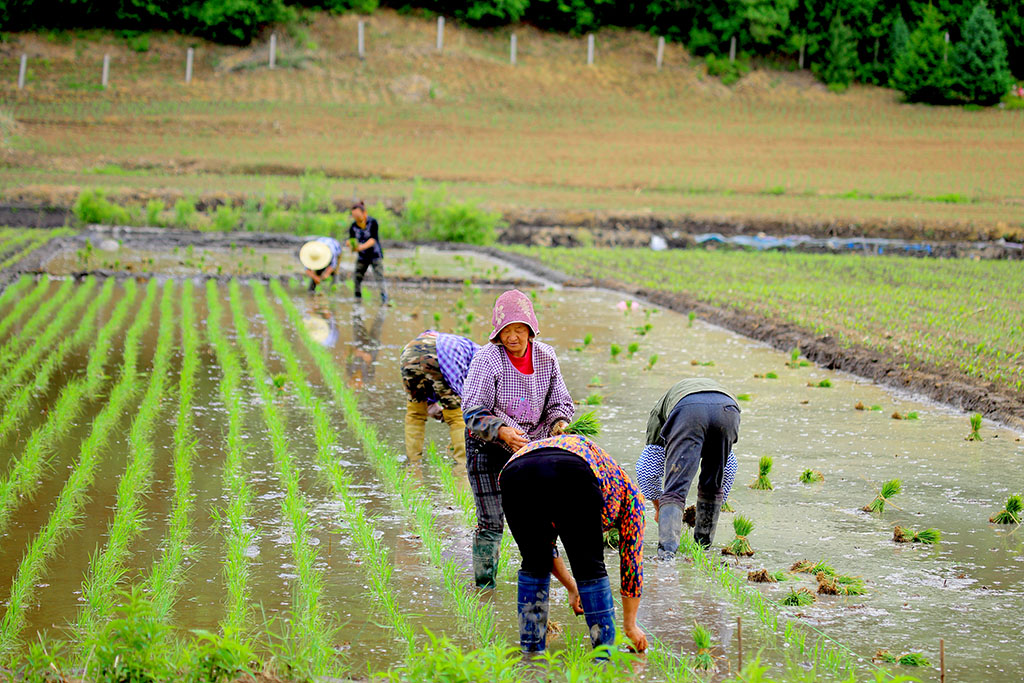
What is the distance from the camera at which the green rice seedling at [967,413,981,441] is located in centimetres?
776

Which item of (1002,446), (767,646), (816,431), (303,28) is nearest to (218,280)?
(816,431)

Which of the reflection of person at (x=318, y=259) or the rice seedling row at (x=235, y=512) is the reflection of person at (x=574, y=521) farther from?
the reflection of person at (x=318, y=259)

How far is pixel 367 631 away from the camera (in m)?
4.42

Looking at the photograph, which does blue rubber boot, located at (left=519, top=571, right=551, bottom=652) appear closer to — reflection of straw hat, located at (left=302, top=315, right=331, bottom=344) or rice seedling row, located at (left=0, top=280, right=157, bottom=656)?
rice seedling row, located at (left=0, top=280, right=157, bottom=656)

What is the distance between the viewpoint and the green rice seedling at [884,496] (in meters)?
5.89

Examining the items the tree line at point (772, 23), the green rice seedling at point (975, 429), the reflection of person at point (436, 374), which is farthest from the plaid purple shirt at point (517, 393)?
the tree line at point (772, 23)

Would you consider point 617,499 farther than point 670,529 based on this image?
No

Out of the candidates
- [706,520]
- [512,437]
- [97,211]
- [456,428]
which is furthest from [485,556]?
[97,211]

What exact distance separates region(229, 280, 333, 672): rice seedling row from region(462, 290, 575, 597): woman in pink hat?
81 cm

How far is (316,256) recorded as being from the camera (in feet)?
53.2

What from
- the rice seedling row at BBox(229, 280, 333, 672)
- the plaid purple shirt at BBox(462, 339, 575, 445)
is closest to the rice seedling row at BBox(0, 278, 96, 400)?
the rice seedling row at BBox(229, 280, 333, 672)

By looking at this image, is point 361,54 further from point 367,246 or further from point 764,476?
point 764,476

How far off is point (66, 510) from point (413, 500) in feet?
6.10

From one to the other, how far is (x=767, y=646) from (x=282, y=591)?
82.7 inches
